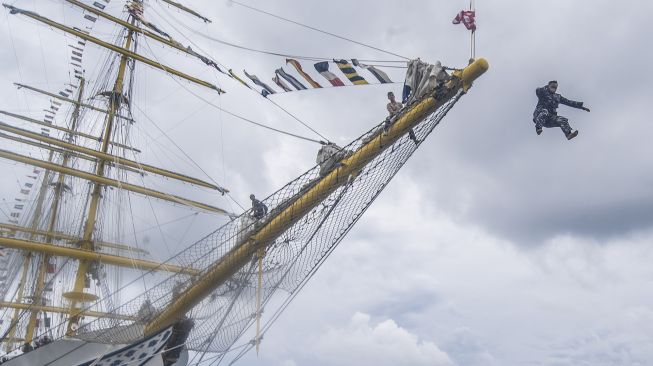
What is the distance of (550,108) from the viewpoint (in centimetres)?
864

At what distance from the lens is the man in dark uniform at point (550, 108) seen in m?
8.55

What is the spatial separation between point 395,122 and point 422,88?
0.80 m

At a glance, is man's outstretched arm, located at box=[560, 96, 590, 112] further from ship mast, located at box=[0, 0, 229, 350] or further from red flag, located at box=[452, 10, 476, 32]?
ship mast, located at box=[0, 0, 229, 350]

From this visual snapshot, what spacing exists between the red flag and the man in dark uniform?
75.3 inches

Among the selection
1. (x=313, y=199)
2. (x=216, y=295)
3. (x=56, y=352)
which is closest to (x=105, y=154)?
(x=56, y=352)

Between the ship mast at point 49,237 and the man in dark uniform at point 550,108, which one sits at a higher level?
the ship mast at point 49,237

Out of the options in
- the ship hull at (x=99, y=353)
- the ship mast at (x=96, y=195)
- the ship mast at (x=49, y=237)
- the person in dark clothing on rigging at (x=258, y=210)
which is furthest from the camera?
the ship mast at (x=49, y=237)

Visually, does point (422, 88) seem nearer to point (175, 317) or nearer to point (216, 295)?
point (216, 295)

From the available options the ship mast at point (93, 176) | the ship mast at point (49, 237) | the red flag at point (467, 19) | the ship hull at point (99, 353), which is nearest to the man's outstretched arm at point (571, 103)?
the red flag at point (467, 19)

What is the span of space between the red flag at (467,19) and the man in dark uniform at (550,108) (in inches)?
75.3

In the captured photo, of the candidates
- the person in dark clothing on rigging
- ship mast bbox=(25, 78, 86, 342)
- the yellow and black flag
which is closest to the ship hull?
the person in dark clothing on rigging

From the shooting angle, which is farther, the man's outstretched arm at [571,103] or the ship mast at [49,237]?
the ship mast at [49,237]

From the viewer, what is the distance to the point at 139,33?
27812 millimetres

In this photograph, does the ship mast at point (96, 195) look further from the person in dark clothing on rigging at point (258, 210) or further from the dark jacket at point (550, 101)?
the dark jacket at point (550, 101)
